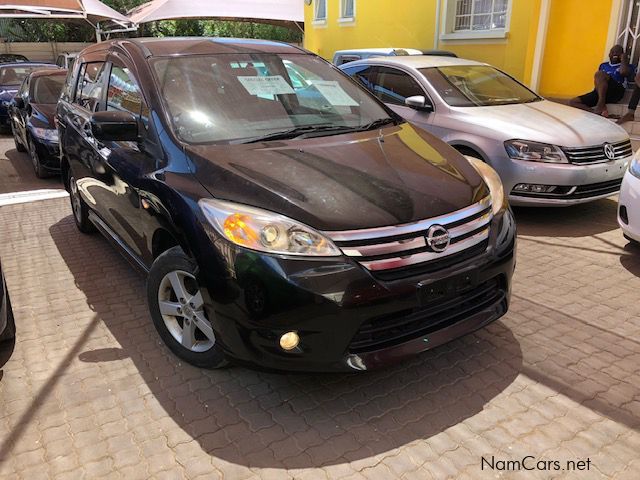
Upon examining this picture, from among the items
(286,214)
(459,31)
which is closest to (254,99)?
(286,214)

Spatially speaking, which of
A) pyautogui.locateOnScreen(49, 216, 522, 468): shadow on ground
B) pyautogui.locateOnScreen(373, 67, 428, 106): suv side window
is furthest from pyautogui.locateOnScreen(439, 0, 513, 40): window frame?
pyautogui.locateOnScreen(49, 216, 522, 468): shadow on ground

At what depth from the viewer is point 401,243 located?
2.56m

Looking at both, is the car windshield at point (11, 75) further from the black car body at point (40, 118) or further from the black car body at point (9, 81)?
the black car body at point (40, 118)

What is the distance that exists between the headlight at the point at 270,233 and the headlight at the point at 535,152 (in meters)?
3.49

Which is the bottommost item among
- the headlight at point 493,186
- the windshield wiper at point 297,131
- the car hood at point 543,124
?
the car hood at point 543,124

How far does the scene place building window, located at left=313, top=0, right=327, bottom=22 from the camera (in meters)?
17.2

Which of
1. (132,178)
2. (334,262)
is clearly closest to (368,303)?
(334,262)

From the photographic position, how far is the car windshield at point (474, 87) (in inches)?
243

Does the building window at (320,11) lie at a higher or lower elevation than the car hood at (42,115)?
higher

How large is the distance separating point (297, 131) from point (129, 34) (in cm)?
2951

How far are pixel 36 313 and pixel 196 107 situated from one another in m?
1.95

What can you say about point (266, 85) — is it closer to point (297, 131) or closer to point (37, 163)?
point (297, 131)

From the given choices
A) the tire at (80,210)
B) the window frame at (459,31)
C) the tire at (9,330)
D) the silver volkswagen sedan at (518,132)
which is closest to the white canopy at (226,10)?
the window frame at (459,31)

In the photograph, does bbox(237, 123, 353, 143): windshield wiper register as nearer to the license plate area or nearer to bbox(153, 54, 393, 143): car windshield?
bbox(153, 54, 393, 143): car windshield
